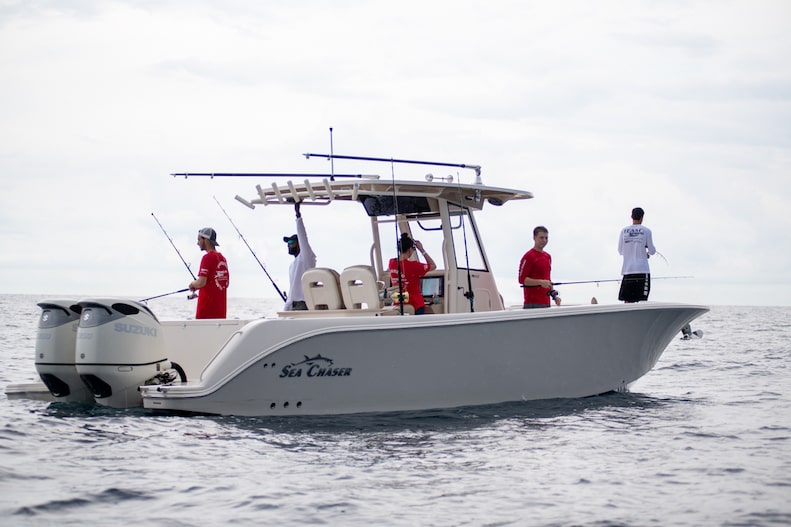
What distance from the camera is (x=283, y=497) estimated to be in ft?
20.5

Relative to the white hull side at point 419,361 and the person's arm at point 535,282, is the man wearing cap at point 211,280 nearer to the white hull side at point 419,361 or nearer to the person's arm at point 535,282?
the white hull side at point 419,361

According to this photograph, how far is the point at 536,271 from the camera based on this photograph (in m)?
10.4

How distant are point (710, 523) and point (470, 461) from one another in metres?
2.03

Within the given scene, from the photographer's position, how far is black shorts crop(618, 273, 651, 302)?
36.2 ft

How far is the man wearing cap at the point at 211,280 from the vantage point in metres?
9.89

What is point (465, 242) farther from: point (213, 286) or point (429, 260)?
point (213, 286)

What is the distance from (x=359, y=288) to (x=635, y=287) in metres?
3.38

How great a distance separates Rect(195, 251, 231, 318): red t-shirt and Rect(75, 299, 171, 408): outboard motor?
47.8 inches

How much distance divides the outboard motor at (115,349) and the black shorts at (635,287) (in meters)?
5.32

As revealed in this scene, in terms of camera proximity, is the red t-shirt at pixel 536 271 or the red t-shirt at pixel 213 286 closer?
the red t-shirt at pixel 213 286

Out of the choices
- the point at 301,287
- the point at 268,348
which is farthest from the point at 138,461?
the point at 301,287

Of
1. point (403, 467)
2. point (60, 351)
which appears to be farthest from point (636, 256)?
point (60, 351)

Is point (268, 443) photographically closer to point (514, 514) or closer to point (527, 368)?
point (514, 514)

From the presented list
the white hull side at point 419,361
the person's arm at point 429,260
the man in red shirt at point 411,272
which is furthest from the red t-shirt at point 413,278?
the white hull side at point 419,361
